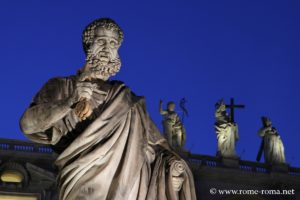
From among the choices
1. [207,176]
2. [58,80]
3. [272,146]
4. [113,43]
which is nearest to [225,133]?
[207,176]

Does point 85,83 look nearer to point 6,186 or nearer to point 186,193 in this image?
point 186,193

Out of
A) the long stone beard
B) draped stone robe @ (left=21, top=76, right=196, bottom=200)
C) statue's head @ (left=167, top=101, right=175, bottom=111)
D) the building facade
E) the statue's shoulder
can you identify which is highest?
statue's head @ (left=167, top=101, right=175, bottom=111)

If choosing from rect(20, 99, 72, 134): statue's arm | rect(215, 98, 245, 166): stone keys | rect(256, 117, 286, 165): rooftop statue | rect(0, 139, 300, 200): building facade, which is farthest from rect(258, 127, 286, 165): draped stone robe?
rect(20, 99, 72, 134): statue's arm

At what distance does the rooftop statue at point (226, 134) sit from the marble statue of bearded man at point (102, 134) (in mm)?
21346

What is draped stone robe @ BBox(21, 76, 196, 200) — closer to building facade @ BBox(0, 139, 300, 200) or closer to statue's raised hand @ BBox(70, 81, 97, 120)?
statue's raised hand @ BBox(70, 81, 97, 120)

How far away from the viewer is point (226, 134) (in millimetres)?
24953

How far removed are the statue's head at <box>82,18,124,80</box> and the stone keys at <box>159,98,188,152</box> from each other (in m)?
19.9

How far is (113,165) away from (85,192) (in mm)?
226

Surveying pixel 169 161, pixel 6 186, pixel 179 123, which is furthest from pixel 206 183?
pixel 169 161

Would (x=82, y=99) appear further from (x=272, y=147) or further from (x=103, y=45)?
(x=272, y=147)

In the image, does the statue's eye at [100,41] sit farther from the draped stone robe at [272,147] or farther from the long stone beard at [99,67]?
the draped stone robe at [272,147]

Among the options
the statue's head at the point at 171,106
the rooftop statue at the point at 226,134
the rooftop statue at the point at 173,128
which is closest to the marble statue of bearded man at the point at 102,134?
the rooftop statue at the point at 173,128

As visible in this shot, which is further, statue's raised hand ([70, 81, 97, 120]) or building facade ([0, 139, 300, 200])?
building facade ([0, 139, 300, 200])

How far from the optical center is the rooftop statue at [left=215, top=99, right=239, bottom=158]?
25.0m
